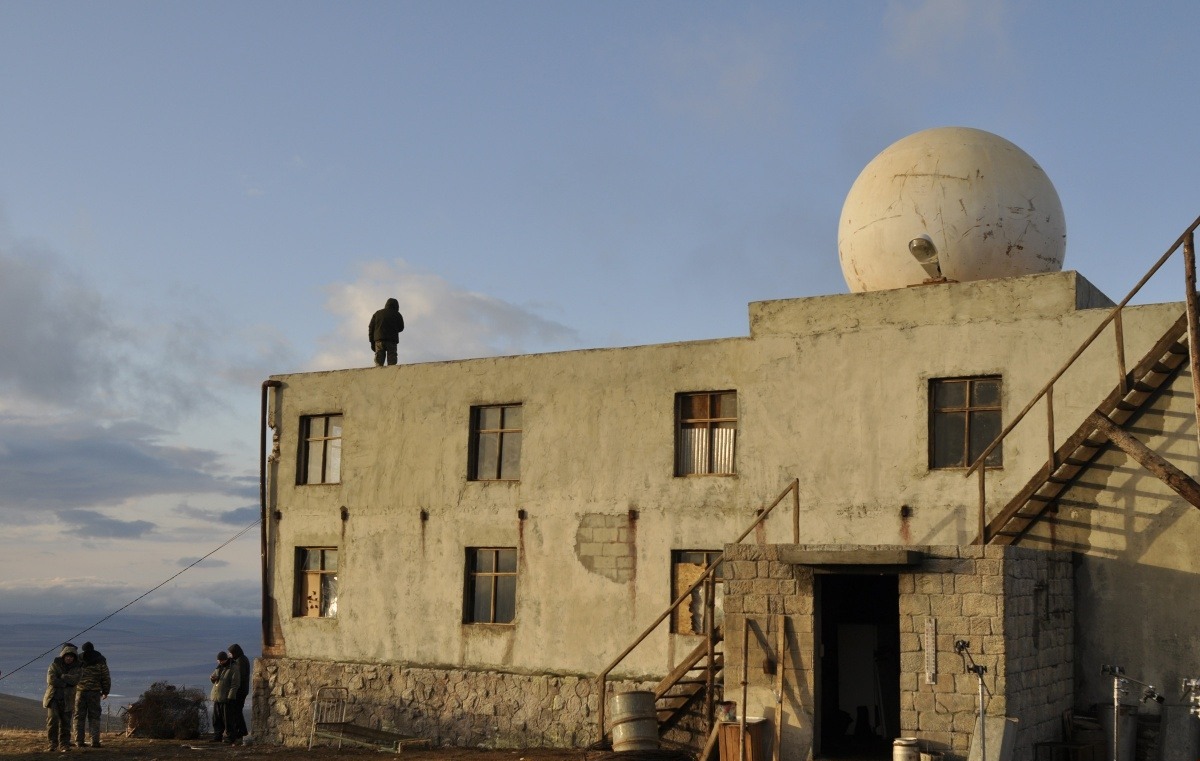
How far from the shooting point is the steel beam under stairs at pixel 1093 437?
609 inches

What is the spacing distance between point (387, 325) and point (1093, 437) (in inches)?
507

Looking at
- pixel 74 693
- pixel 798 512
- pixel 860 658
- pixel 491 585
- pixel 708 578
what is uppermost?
pixel 798 512

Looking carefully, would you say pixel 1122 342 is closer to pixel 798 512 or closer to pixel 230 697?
pixel 798 512

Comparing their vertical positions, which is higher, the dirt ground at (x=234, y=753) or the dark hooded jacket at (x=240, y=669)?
the dark hooded jacket at (x=240, y=669)

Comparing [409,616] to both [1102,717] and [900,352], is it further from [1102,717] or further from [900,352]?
[1102,717]

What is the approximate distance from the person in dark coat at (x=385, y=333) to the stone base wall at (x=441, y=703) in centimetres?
549

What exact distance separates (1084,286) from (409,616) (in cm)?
1174

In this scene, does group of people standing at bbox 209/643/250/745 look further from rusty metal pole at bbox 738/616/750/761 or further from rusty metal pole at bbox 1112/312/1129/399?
rusty metal pole at bbox 1112/312/1129/399

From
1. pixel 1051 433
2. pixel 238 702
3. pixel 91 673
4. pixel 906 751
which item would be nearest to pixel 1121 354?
pixel 1051 433

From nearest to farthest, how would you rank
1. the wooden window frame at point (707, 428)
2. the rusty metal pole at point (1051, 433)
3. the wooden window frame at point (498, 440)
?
1. the rusty metal pole at point (1051, 433)
2. the wooden window frame at point (707, 428)
3. the wooden window frame at point (498, 440)

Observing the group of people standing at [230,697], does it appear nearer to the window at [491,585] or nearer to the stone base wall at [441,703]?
the stone base wall at [441,703]

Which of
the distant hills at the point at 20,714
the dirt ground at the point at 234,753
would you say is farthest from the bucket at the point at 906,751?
the distant hills at the point at 20,714

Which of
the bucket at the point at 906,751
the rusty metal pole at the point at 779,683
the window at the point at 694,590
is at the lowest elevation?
the bucket at the point at 906,751

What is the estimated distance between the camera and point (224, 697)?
75.0 feet
